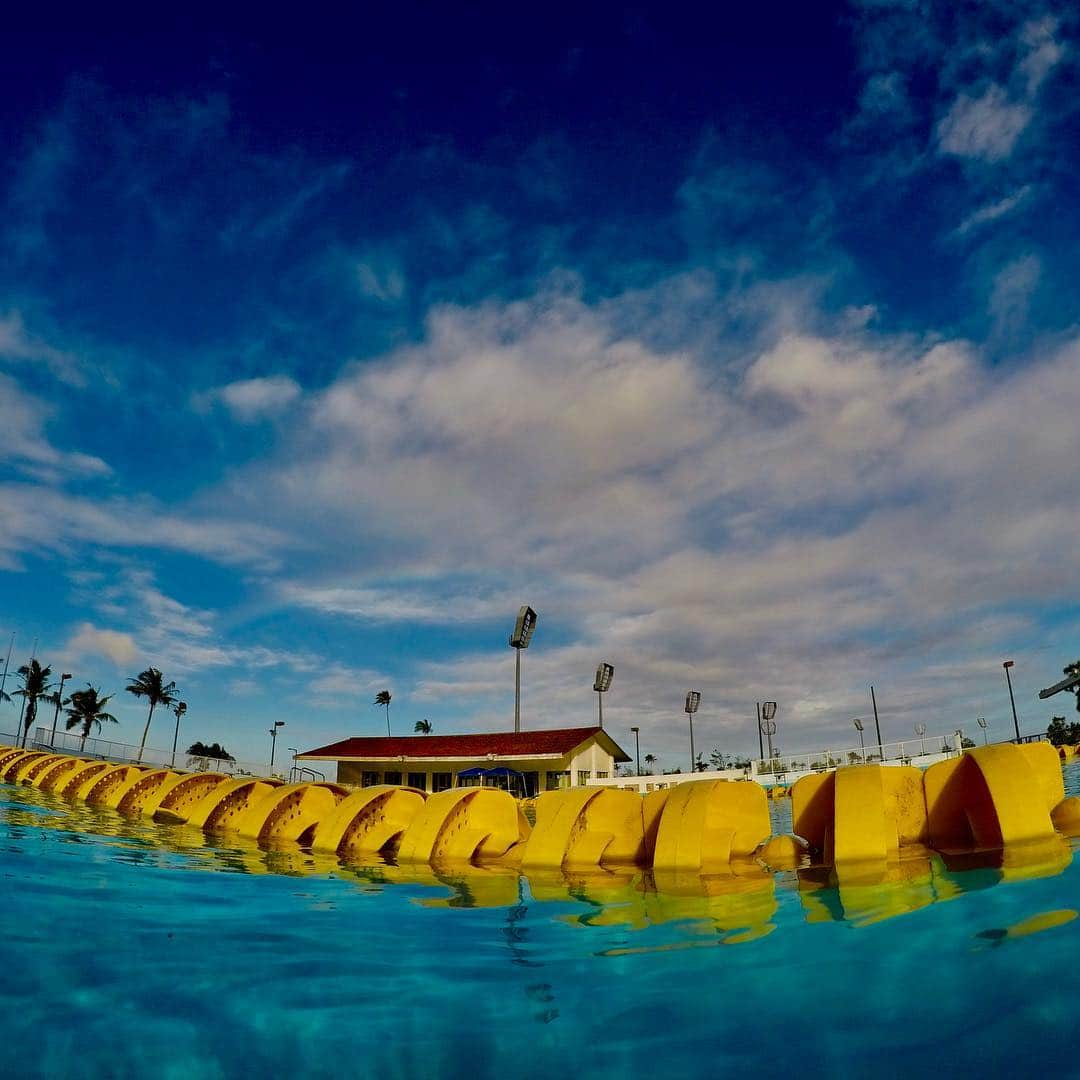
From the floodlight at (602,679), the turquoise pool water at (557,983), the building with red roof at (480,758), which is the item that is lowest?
the turquoise pool water at (557,983)

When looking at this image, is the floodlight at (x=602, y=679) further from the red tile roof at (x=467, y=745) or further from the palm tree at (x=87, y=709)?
the palm tree at (x=87, y=709)

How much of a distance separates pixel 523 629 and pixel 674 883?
1698 inches

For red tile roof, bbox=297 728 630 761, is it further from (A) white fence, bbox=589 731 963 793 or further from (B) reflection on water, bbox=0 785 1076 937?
(B) reflection on water, bbox=0 785 1076 937

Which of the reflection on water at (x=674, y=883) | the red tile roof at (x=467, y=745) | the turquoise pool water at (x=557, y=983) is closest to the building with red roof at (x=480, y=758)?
the red tile roof at (x=467, y=745)

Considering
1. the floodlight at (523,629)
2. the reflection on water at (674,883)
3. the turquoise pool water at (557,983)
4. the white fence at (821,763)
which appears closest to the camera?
the turquoise pool water at (557,983)

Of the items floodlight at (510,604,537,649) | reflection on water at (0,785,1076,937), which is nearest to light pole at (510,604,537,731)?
floodlight at (510,604,537,649)

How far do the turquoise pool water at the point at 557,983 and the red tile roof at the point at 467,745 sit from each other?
120 feet

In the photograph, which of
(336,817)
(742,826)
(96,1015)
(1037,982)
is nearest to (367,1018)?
(96,1015)

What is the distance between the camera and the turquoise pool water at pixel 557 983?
216cm

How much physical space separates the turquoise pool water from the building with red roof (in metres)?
35.8

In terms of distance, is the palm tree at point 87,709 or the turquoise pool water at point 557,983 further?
the palm tree at point 87,709

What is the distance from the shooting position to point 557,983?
281cm

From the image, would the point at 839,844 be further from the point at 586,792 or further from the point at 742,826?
the point at 586,792

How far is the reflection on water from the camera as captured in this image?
326 cm
